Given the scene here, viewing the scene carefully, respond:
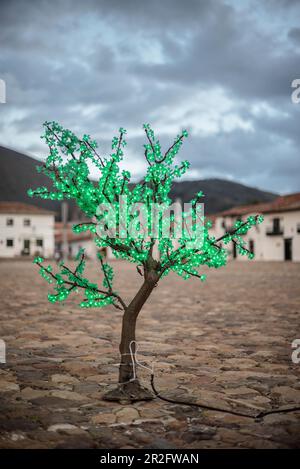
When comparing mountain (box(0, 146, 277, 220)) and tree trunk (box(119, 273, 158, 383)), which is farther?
mountain (box(0, 146, 277, 220))

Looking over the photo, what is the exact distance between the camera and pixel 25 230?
185ft

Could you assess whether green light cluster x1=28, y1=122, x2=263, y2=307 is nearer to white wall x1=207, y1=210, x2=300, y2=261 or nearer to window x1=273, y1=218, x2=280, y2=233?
white wall x1=207, y1=210, x2=300, y2=261

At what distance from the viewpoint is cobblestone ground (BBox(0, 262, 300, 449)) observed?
2.42m

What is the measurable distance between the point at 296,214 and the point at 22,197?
8802cm

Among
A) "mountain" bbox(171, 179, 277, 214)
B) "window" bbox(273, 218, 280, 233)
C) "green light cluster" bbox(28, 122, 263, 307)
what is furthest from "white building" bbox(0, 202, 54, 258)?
"mountain" bbox(171, 179, 277, 214)

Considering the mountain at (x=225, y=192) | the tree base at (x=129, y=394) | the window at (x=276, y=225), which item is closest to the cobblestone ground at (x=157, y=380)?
the tree base at (x=129, y=394)

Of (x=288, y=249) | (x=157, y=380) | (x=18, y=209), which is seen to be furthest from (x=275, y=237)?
(x=157, y=380)

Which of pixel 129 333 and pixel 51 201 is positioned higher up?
pixel 51 201

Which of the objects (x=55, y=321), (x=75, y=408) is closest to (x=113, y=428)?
(x=75, y=408)

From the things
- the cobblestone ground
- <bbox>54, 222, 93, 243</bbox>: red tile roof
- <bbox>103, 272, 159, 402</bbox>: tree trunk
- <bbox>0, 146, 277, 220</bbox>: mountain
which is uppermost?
<bbox>0, 146, 277, 220</bbox>: mountain

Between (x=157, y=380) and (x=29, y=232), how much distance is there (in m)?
55.4

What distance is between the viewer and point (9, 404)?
2.90 meters

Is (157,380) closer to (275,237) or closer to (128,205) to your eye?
(128,205)
